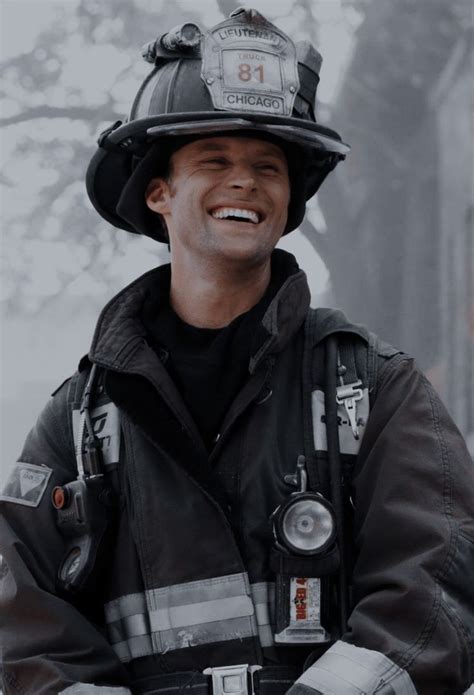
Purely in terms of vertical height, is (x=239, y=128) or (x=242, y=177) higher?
(x=239, y=128)

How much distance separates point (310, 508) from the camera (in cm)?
272

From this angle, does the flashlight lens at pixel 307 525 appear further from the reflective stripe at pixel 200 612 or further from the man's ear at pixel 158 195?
the man's ear at pixel 158 195

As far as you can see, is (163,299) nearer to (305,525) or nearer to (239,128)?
(239,128)

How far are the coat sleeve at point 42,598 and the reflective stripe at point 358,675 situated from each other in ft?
1.70

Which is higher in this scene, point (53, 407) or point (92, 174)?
point (92, 174)

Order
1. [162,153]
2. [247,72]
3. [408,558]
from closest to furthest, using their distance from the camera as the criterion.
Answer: [408,558] → [247,72] → [162,153]

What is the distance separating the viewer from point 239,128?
297cm

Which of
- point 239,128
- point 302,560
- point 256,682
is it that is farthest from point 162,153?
point 256,682

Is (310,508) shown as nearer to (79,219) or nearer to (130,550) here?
(130,550)

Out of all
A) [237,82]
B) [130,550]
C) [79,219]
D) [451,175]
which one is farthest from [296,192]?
[451,175]

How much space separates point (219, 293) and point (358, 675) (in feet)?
3.50

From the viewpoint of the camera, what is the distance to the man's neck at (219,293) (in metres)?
3.11

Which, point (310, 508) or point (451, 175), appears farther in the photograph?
point (451, 175)

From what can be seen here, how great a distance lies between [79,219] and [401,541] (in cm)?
498
